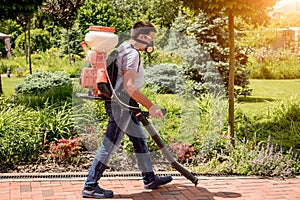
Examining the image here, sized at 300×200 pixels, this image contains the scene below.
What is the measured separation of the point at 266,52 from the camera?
56.4 ft

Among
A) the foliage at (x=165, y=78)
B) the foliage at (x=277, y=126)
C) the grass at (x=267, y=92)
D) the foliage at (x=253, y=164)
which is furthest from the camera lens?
the grass at (x=267, y=92)

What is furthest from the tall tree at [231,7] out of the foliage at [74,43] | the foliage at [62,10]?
the foliage at [74,43]

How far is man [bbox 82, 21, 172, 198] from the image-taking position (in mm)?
3889

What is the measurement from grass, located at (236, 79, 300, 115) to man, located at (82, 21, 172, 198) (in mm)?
5114

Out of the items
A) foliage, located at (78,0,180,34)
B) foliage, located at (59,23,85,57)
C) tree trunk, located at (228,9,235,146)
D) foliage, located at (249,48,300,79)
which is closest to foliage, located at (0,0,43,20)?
tree trunk, located at (228,9,235,146)

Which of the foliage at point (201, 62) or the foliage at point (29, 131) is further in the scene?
the foliage at point (201, 62)

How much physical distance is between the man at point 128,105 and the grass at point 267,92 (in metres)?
5.11

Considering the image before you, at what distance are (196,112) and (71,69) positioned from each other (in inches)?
432

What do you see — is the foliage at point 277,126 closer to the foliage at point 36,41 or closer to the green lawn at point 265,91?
the green lawn at point 265,91

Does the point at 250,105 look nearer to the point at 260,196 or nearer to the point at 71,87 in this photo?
the point at 71,87

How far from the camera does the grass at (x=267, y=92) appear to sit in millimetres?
9632

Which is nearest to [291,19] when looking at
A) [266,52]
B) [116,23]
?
[116,23]

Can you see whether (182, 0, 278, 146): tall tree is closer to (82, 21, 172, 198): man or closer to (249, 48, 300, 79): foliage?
(82, 21, 172, 198): man

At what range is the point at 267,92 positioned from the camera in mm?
11953
